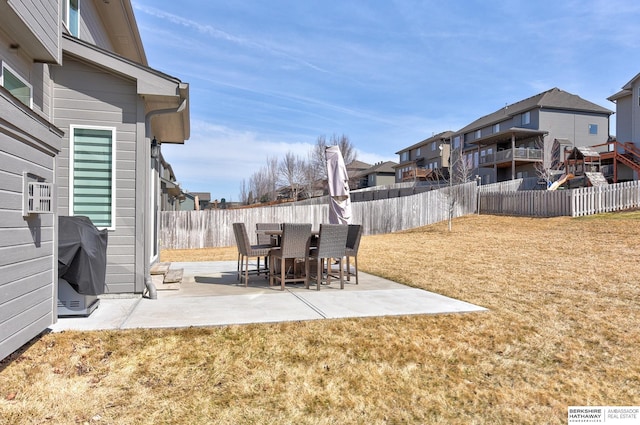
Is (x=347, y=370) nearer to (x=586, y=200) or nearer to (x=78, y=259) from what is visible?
(x=78, y=259)

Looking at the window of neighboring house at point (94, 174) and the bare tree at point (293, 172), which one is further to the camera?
the bare tree at point (293, 172)

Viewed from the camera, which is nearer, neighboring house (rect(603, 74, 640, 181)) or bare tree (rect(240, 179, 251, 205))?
neighboring house (rect(603, 74, 640, 181))

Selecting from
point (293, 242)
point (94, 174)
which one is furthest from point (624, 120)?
point (94, 174)

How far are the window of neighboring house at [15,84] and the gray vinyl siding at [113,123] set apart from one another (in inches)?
25.1

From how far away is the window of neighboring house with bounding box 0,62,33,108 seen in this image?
13.1 ft

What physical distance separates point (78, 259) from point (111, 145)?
194 centimetres

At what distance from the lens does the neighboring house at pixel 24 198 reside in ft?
8.42

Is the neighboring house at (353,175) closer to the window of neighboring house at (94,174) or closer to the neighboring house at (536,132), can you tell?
the neighboring house at (536,132)

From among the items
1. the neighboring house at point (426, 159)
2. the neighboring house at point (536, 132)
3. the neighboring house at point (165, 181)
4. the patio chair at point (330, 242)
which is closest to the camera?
the patio chair at point (330, 242)

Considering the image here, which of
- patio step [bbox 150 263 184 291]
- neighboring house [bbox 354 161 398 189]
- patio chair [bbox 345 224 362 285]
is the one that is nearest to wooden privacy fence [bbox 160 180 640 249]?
patio step [bbox 150 263 184 291]

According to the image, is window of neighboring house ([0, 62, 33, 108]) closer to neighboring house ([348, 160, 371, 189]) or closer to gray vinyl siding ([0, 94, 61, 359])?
gray vinyl siding ([0, 94, 61, 359])

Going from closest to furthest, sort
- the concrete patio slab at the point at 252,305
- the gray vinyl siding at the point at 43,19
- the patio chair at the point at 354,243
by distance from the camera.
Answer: the gray vinyl siding at the point at 43,19, the concrete patio slab at the point at 252,305, the patio chair at the point at 354,243

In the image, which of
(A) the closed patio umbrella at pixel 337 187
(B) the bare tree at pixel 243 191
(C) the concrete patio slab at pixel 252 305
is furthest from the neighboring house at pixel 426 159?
(C) the concrete patio slab at pixel 252 305

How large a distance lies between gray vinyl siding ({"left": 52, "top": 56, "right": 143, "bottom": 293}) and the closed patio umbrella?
3.44 meters
